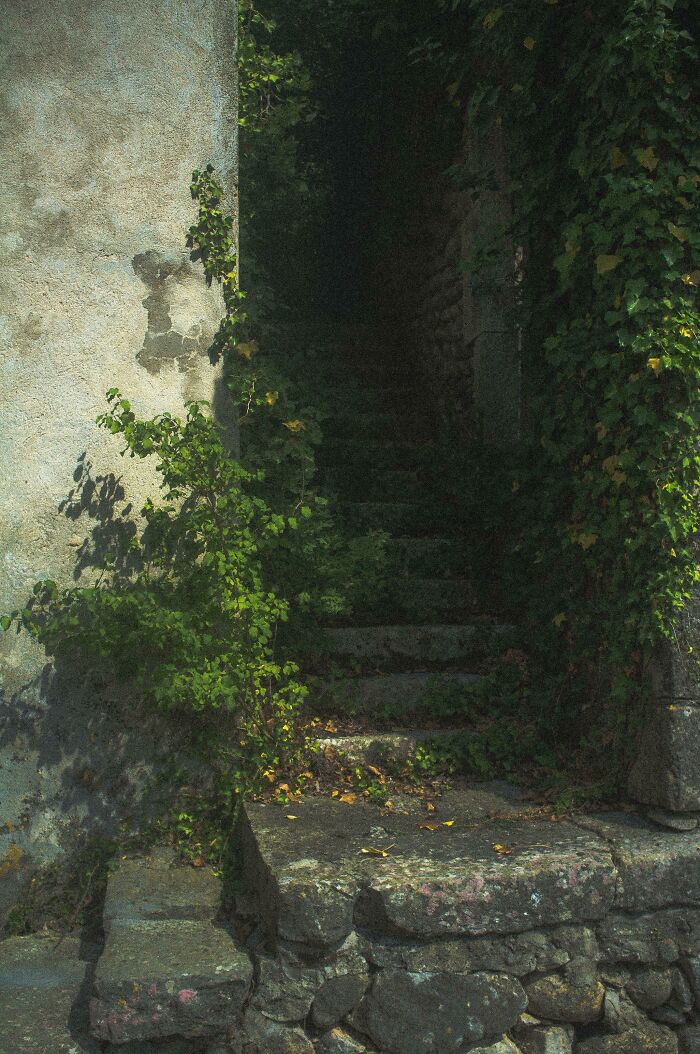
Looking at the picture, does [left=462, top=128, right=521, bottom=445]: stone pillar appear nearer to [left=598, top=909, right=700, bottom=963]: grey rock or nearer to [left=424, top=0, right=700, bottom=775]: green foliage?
[left=424, top=0, right=700, bottom=775]: green foliage

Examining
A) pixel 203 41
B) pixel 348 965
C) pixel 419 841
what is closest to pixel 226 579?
pixel 419 841

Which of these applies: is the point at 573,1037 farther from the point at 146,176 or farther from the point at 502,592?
the point at 146,176

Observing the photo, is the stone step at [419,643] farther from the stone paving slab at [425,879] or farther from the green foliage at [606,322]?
the stone paving slab at [425,879]

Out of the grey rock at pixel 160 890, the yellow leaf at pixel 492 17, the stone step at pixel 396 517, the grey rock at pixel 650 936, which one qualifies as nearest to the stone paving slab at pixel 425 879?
the grey rock at pixel 650 936

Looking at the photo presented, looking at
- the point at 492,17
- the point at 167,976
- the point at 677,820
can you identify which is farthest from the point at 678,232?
the point at 167,976

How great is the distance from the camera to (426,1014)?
2814 millimetres

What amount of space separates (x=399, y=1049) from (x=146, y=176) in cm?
307

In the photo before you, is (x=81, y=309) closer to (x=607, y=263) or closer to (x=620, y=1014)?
(x=607, y=263)

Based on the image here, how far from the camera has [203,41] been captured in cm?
370

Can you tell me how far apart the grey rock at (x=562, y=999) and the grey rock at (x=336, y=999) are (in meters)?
0.53

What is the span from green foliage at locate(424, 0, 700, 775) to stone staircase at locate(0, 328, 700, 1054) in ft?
1.98

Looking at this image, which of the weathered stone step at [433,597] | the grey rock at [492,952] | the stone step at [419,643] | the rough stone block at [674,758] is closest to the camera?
the grey rock at [492,952]

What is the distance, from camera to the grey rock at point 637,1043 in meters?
3.01

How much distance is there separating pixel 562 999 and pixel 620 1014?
9.0 inches
